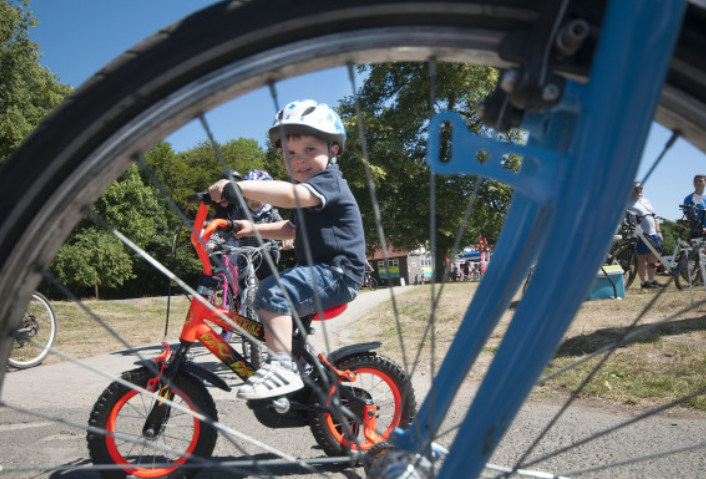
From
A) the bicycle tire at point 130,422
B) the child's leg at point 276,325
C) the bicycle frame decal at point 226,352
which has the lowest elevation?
the bicycle tire at point 130,422

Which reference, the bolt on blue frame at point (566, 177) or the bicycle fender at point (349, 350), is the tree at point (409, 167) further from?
the bolt on blue frame at point (566, 177)

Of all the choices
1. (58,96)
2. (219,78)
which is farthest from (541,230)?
(58,96)

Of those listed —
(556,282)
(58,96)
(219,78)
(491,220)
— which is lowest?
(556,282)

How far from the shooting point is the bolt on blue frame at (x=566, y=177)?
73 centimetres

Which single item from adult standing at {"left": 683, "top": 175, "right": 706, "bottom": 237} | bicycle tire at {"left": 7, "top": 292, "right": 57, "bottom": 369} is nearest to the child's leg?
bicycle tire at {"left": 7, "top": 292, "right": 57, "bottom": 369}

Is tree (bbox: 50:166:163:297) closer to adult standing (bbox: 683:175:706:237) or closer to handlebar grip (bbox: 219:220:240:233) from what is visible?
adult standing (bbox: 683:175:706:237)

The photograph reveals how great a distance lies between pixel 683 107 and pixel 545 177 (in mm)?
283

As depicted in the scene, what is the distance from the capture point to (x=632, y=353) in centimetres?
386

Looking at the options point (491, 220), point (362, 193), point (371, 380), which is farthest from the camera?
point (491, 220)

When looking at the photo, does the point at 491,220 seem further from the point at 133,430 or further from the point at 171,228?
the point at 171,228

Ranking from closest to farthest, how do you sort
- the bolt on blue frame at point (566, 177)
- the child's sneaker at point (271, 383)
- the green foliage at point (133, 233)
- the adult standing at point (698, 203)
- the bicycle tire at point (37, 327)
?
the bolt on blue frame at point (566, 177), the child's sneaker at point (271, 383), the bicycle tire at point (37, 327), the adult standing at point (698, 203), the green foliage at point (133, 233)

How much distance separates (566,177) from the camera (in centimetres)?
77

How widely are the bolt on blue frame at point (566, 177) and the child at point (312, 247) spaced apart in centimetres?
118

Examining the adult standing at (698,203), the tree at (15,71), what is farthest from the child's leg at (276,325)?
the tree at (15,71)
